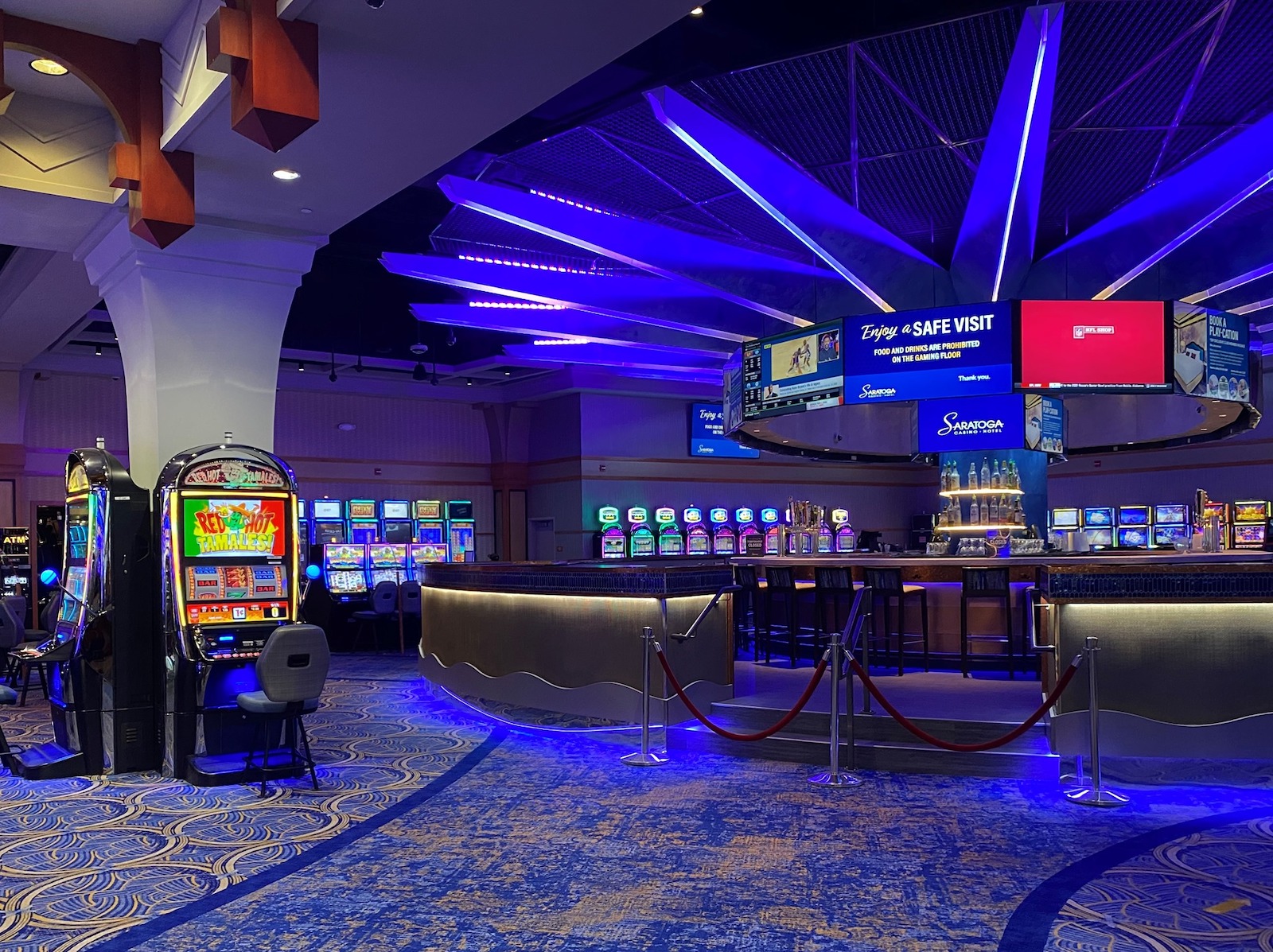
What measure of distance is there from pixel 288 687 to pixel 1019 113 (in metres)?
5.20

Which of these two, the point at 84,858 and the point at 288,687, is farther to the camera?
the point at 288,687

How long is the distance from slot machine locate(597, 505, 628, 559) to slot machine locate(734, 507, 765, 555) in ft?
7.02

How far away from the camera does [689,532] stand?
15.9 m

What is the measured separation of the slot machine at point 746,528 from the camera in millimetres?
16516

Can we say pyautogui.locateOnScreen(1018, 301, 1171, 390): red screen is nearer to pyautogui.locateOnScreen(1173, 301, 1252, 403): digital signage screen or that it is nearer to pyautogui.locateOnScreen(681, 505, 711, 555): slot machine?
pyautogui.locateOnScreen(1173, 301, 1252, 403): digital signage screen

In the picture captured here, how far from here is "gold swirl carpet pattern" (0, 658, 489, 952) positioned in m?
3.66

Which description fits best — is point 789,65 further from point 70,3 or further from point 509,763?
point 509,763

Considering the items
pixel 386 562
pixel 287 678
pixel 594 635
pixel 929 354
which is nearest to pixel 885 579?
pixel 929 354

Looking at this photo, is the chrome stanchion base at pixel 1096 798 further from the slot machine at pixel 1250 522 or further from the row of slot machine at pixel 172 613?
the slot machine at pixel 1250 522

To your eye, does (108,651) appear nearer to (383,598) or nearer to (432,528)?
(383,598)

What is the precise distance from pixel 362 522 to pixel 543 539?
3130mm

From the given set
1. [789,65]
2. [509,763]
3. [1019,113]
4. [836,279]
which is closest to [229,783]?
[509,763]

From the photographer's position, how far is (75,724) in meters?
5.92

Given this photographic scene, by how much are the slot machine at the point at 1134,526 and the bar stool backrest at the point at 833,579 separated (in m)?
8.47
